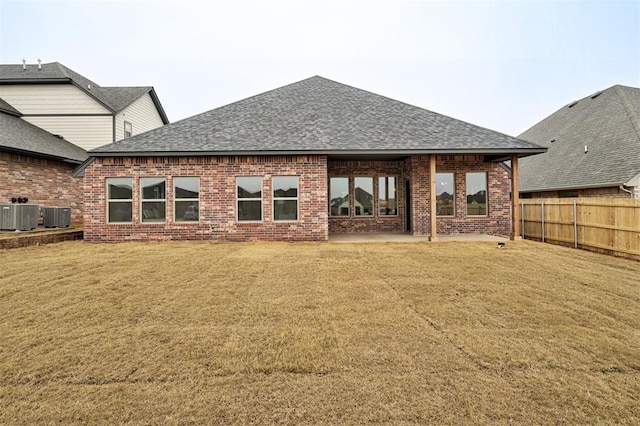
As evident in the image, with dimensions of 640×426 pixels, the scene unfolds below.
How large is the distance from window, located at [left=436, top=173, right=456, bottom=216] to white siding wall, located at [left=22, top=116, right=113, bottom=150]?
59.6 feet

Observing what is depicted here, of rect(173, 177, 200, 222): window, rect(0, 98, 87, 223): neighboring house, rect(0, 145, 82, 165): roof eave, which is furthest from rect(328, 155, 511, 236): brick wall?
rect(0, 98, 87, 223): neighboring house

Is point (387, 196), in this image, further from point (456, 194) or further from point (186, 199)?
point (186, 199)

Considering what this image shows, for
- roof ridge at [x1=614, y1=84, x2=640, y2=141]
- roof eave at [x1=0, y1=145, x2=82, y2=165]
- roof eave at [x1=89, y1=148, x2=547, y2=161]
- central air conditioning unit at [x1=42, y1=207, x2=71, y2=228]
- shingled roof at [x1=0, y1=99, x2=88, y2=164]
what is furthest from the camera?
roof ridge at [x1=614, y1=84, x2=640, y2=141]

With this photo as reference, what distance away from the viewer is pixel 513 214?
11.9 metres

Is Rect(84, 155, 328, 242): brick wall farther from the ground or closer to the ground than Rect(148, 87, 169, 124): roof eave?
closer to the ground

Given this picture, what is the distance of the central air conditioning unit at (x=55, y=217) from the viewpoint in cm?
1362

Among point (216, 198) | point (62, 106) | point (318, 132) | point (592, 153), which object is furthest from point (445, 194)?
point (62, 106)

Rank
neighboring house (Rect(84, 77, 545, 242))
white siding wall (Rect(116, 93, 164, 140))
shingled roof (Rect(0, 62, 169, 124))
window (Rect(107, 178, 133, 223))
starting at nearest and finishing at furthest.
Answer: neighboring house (Rect(84, 77, 545, 242))
window (Rect(107, 178, 133, 223))
shingled roof (Rect(0, 62, 169, 124))
white siding wall (Rect(116, 93, 164, 140))

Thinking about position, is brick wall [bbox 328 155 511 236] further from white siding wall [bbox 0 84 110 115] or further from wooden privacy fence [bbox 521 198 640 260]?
white siding wall [bbox 0 84 110 115]

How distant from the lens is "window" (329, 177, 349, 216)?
14172mm

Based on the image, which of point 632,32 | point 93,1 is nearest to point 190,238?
point 93,1

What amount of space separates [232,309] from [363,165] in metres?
10.6

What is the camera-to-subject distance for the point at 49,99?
18.5m

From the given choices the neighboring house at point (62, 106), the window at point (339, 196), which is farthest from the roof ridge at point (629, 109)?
the neighboring house at point (62, 106)
